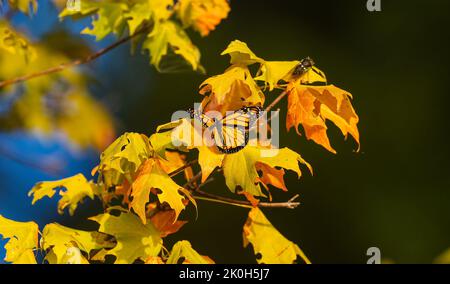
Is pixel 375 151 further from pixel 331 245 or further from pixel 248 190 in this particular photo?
pixel 248 190

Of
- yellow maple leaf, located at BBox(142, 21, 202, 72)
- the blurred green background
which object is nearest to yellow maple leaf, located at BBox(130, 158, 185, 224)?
yellow maple leaf, located at BBox(142, 21, 202, 72)

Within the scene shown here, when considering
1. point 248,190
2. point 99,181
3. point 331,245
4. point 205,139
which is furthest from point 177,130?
point 331,245

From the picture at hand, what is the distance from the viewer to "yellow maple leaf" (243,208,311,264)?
1256 millimetres

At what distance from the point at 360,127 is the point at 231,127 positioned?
3.23m

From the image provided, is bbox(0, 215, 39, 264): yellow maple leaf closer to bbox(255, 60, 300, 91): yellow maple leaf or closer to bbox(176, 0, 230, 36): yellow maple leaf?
bbox(255, 60, 300, 91): yellow maple leaf

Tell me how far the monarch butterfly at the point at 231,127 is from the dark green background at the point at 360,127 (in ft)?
8.63

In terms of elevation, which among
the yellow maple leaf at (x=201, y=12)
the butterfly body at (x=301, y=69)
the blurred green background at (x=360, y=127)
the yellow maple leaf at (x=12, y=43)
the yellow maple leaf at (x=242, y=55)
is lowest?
the blurred green background at (x=360, y=127)

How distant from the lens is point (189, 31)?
14.4ft

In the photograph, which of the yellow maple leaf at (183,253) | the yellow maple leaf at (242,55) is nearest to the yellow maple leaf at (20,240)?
the yellow maple leaf at (183,253)

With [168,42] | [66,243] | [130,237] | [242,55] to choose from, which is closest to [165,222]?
[130,237]

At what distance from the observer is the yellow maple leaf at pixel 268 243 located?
1.26 meters

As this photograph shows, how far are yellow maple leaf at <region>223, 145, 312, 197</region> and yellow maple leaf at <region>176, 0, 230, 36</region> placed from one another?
0.62m

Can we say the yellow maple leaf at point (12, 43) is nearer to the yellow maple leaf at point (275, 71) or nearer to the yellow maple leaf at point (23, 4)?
the yellow maple leaf at point (23, 4)
